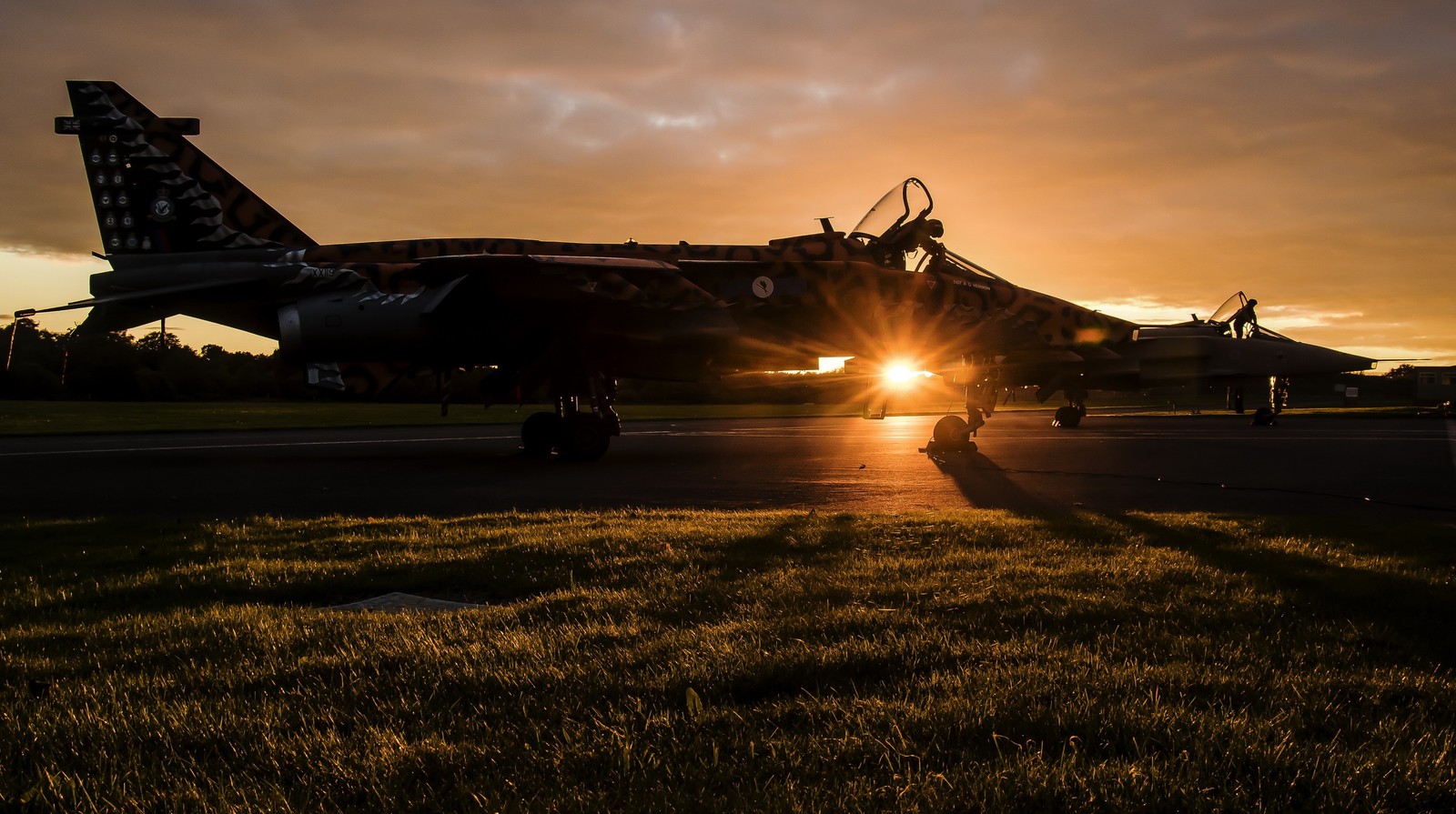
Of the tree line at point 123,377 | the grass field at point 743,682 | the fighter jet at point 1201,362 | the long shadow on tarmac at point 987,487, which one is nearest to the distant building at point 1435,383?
the fighter jet at point 1201,362

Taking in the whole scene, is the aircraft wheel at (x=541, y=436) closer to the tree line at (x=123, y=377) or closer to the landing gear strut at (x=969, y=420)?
the landing gear strut at (x=969, y=420)

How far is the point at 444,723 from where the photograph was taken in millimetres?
2527

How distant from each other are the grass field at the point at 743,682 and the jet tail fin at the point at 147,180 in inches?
451

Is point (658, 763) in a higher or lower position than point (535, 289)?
lower

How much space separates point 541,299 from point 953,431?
678cm

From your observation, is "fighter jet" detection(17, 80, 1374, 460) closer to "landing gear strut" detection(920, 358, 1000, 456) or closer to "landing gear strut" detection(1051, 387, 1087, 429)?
"landing gear strut" detection(920, 358, 1000, 456)

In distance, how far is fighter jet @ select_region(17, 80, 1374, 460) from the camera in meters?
13.2

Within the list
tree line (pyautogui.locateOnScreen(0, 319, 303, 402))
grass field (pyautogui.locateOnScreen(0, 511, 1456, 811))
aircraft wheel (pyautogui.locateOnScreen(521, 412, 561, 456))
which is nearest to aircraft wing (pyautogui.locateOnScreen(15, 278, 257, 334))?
aircraft wheel (pyautogui.locateOnScreen(521, 412, 561, 456))

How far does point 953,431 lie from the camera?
567 inches

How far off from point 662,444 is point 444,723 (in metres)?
14.1

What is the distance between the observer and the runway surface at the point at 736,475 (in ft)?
27.9

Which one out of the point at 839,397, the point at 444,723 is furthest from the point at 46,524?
the point at 839,397

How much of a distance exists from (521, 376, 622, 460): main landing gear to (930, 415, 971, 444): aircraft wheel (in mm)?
5325

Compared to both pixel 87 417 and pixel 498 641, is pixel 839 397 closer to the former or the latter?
pixel 87 417
